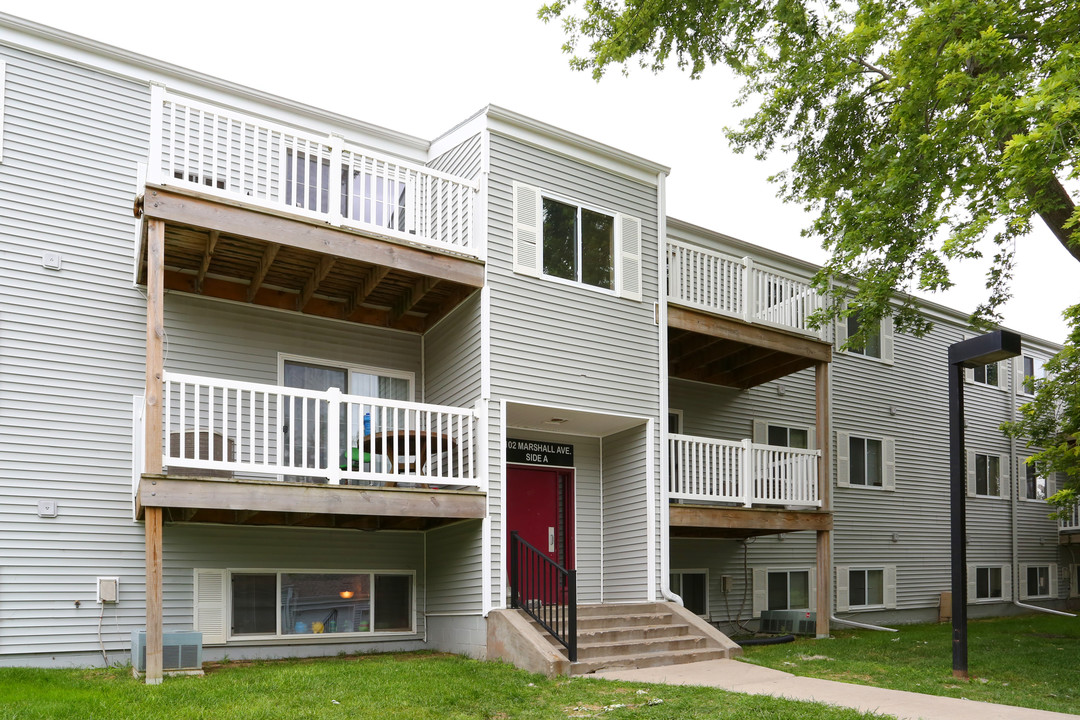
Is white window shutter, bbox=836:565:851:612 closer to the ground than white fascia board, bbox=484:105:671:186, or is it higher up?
closer to the ground

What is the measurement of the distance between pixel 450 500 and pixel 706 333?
16.9 ft

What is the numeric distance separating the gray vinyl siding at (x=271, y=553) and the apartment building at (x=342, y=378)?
33 millimetres

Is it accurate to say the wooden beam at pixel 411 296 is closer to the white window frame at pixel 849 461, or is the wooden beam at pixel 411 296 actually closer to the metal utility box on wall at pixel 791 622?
the metal utility box on wall at pixel 791 622

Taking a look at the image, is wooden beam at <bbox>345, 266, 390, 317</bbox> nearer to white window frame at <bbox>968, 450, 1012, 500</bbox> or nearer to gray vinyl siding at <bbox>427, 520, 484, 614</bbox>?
gray vinyl siding at <bbox>427, 520, 484, 614</bbox>

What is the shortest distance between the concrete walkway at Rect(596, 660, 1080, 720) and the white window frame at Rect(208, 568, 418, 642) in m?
3.62

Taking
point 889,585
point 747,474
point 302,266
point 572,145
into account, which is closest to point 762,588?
point 747,474

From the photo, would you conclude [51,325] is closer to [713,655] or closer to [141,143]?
[141,143]

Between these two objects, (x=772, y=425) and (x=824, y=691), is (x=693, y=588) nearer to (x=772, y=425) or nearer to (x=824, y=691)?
(x=772, y=425)

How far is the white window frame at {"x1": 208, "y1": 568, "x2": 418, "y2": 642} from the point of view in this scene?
1106 cm

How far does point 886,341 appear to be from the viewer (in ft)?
65.0

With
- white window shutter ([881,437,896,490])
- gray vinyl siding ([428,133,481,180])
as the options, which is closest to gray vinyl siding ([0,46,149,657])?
gray vinyl siding ([428,133,481,180])

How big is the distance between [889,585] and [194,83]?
16.4 meters

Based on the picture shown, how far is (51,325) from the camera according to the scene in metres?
10.5

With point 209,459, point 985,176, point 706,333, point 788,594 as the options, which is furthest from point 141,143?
point 788,594
